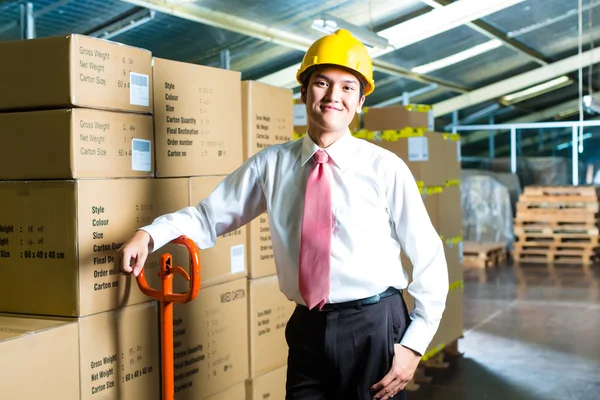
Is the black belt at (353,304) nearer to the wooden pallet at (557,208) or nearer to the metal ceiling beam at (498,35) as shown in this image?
the metal ceiling beam at (498,35)

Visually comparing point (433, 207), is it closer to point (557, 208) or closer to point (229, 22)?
point (229, 22)

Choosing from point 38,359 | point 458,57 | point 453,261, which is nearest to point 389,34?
point 458,57

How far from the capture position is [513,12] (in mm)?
10492

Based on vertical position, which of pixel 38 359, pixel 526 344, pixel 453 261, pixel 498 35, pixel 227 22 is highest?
pixel 498 35

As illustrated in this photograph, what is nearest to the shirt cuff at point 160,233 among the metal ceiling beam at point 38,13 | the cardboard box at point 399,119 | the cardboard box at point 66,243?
the cardboard box at point 66,243

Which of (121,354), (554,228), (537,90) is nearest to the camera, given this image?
(121,354)

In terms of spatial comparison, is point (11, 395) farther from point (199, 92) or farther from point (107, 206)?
point (199, 92)

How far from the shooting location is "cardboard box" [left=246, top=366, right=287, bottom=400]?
132 inches

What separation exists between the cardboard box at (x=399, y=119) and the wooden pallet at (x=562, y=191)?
736cm

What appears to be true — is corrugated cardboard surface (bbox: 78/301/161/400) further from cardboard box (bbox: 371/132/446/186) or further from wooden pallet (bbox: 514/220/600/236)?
wooden pallet (bbox: 514/220/600/236)

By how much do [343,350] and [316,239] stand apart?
35 centimetres

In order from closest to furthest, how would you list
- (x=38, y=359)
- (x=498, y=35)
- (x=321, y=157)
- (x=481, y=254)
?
(x=38, y=359)
(x=321, y=157)
(x=498, y=35)
(x=481, y=254)

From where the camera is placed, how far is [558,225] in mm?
12695

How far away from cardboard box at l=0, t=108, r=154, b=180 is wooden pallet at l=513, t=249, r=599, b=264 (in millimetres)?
10953
